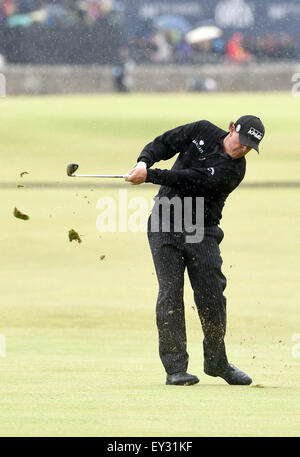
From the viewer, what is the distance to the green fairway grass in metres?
7.74

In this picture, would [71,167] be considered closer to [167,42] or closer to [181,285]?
[181,285]

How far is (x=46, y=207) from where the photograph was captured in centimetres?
2577

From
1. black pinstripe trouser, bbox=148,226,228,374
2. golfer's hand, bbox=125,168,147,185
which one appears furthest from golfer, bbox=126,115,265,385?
golfer's hand, bbox=125,168,147,185

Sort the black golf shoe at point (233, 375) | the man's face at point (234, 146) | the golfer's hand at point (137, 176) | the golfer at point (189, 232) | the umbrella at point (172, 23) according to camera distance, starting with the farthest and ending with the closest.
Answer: the umbrella at point (172, 23), the black golf shoe at point (233, 375), the golfer at point (189, 232), the man's face at point (234, 146), the golfer's hand at point (137, 176)

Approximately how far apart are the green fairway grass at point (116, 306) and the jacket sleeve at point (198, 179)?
1.24 metres

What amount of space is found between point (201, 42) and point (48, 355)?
4105cm

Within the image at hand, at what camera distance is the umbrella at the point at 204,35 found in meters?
51.4

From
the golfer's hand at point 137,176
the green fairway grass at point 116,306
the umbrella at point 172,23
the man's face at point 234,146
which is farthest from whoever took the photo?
the umbrella at point 172,23

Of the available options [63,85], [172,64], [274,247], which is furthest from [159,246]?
[172,64]

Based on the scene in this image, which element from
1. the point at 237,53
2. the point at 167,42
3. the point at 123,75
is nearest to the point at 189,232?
the point at 123,75

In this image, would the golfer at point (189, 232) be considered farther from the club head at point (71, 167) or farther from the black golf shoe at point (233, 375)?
the club head at point (71, 167)

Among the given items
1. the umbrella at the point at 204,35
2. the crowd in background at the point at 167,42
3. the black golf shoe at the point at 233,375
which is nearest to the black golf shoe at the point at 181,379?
the black golf shoe at the point at 233,375

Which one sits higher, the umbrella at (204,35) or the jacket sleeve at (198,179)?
the umbrella at (204,35)

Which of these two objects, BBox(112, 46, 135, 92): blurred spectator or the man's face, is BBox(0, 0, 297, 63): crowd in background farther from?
the man's face
